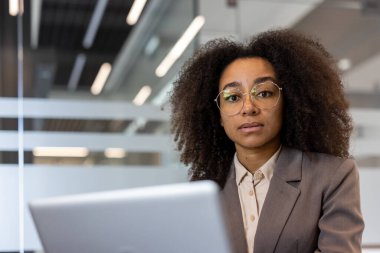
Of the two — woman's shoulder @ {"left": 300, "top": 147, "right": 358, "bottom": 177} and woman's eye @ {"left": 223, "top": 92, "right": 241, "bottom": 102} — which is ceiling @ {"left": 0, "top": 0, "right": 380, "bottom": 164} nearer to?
woman's eye @ {"left": 223, "top": 92, "right": 241, "bottom": 102}

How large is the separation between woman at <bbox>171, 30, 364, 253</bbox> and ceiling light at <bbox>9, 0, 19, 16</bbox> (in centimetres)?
201

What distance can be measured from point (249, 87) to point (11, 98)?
2255mm

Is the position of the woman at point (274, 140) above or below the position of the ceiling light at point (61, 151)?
below

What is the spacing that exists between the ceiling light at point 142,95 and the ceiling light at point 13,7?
2.84ft

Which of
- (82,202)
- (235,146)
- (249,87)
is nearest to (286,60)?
(249,87)

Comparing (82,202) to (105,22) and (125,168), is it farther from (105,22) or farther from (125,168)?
(105,22)

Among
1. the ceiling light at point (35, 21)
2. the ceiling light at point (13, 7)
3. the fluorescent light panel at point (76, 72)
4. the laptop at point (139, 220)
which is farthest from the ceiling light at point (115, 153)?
the laptop at point (139, 220)

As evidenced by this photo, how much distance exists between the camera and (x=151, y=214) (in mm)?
1030

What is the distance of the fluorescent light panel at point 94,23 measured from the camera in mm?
3922

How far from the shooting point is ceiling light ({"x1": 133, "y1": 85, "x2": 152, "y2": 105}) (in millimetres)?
3910

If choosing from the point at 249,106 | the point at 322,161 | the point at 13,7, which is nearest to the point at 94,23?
the point at 13,7

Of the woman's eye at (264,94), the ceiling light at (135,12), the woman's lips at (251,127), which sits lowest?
the woman's lips at (251,127)

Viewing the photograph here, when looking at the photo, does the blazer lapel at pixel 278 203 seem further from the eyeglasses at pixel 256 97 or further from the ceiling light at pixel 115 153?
the ceiling light at pixel 115 153

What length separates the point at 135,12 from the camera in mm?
4016
